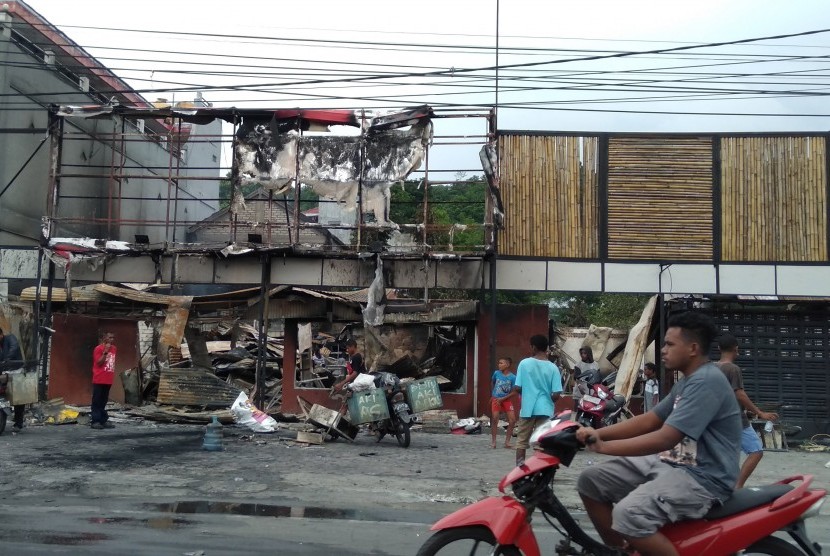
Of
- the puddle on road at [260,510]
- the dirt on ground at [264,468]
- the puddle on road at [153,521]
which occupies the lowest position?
the dirt on ground at [264,468]

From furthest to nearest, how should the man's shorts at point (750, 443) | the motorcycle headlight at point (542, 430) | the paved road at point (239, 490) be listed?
1. the man's shorts at point (750, 443)
2. the paved road at point (239, 490)
3. the motorcycle headlight at point (542, 430)

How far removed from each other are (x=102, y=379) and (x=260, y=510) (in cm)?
805

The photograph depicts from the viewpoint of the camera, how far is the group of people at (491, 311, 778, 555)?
4.12 meters

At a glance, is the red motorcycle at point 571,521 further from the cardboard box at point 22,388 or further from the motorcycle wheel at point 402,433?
the cardboard box at point 22,388

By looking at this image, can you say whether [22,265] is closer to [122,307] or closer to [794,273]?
[122,307]

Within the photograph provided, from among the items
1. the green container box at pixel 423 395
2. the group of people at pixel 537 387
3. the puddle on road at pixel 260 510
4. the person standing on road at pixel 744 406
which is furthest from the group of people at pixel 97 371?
the person standing on road at pixel 744 406

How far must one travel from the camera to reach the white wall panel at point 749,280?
58.3 ft

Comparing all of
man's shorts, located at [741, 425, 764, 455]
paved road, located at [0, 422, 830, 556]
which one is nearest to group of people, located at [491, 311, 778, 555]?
paved road, located at [0, 422, 830, 556]

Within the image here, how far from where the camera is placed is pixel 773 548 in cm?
428

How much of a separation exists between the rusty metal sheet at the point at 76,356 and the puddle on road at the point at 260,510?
1166 centimetres

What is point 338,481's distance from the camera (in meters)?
9.72

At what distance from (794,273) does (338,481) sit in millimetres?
12779

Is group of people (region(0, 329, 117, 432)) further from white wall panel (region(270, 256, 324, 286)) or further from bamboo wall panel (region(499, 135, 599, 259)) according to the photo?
bamboo wall panel (region(499, 135, 599, 259))

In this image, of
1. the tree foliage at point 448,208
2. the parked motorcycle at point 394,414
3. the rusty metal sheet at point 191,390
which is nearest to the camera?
the parked motorcycle at point 394,414
